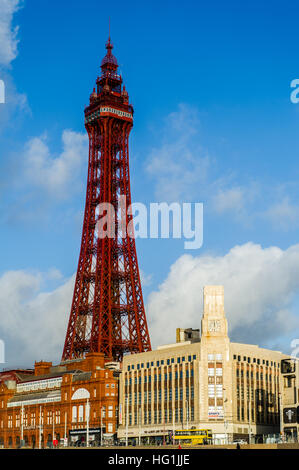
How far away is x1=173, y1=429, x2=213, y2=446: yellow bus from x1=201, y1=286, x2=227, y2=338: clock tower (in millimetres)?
18556

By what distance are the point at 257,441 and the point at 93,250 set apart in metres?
62.1

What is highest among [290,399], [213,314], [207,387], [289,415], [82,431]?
[213,314]

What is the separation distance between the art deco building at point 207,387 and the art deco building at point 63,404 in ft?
14.0

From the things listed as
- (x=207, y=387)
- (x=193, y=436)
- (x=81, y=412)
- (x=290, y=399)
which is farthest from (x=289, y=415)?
(x=81, y=412)

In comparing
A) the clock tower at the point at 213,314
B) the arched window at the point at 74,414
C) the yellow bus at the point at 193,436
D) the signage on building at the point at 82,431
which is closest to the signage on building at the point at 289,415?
the yellow bus at the point at 193,436

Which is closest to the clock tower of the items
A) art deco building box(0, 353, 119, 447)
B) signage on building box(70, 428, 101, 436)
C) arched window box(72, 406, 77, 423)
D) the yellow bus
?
the yellow bus

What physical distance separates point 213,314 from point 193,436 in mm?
24994

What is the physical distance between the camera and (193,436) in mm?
141375

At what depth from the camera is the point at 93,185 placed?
7815 inches

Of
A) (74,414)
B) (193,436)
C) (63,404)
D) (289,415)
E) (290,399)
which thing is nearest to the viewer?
(193,436)

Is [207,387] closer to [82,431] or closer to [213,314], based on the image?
[213,314]

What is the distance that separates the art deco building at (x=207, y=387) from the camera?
152 m
